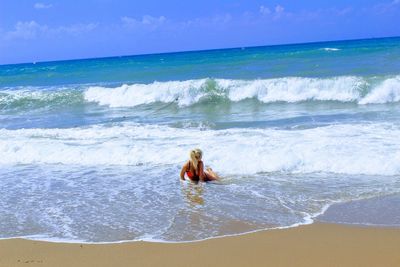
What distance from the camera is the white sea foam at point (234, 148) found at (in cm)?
894

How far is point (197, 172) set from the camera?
340 inches

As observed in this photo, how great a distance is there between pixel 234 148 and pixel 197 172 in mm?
1796

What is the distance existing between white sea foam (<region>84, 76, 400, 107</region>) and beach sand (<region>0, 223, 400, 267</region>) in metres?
12.1

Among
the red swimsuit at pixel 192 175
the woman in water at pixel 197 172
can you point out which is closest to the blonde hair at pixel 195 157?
the woman in water at pixel 197 172

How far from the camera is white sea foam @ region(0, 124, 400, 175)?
894cm

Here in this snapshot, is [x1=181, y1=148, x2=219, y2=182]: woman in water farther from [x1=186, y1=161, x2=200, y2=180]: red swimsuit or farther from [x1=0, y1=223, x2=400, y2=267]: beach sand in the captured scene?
[x1=0, y1=223, x2=400, y2=267]: beach sand

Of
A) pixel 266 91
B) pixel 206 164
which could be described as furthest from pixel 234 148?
pixel 266 91

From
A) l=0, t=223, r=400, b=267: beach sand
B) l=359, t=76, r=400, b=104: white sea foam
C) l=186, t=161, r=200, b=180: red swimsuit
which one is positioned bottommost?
l=0, t=223, r=400, b=267: beach sand

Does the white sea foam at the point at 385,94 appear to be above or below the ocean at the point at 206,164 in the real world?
above

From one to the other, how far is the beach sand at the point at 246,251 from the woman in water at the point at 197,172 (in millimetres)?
2815

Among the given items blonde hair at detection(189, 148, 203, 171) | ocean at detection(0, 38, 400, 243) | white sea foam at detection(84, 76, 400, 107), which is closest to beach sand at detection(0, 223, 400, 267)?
ocean at detection(0, 38, 400, 243)

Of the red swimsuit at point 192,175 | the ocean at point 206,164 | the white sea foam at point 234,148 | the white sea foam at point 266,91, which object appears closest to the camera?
the ocean at point 206,164

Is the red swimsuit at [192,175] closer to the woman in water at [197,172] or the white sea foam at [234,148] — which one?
the woman in water at [197,172]

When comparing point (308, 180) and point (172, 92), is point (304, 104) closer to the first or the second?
point (172, 92)
